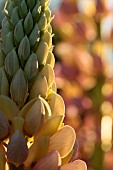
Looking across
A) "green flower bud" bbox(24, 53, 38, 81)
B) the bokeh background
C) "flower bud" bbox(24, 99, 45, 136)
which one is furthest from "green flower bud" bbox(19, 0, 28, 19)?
the bokeh background

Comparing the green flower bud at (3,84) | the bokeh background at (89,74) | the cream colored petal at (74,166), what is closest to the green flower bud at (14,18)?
the green flower bud at (3,84)

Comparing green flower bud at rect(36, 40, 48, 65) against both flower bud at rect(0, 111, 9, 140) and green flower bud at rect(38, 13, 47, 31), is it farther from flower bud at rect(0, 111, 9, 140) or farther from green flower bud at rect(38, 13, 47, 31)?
flower bud at rect(0, 111, 9, 140)

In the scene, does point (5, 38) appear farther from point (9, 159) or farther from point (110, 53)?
point (110, 53)

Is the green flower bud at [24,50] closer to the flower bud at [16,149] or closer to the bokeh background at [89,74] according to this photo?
the flower bud at [16,149]

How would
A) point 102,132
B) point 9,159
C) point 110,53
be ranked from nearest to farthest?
point 9,159 → point 102,132 → point 110,53


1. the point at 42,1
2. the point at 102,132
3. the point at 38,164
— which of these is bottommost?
the point at 102,132

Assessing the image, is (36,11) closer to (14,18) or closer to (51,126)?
(14,18)

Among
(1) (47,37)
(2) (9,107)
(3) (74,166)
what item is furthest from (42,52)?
(3) (74,166)

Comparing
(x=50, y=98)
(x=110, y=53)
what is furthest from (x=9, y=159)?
(x=110, y=53)
